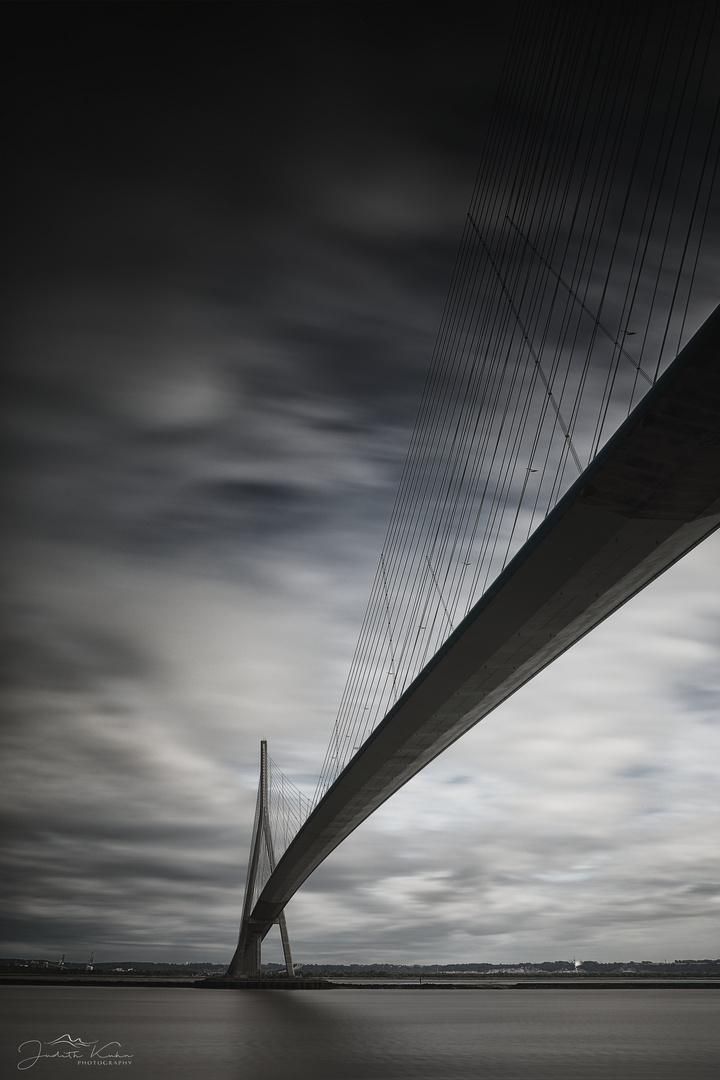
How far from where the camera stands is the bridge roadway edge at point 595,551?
799 cm

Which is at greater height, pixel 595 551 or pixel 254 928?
pixel 595 551

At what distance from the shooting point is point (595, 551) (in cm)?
1034

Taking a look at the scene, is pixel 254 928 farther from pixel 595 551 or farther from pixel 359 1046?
pixel 595 551

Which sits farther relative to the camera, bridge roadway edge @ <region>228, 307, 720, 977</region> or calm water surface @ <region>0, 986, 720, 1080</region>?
calm water surface @ <region>0, 986, 720, 1080</region>

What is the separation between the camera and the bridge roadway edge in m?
7.99

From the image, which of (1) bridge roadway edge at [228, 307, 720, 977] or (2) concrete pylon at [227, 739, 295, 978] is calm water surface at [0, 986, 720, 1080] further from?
(2) concrete pylon at [227, 739, 295, 978]

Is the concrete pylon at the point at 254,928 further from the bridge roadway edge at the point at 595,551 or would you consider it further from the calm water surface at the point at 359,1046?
the bridge roadway edge at the point at 595,551

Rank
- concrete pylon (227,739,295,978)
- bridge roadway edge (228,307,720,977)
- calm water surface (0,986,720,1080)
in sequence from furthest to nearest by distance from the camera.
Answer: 1. concrete pylon (227,739,295,978)
2. calm water surface (0,986,720,1080)
3. bridge roadway edge (228,307,720,977)

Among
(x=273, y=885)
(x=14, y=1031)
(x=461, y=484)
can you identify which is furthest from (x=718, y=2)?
(x=273, y=885)

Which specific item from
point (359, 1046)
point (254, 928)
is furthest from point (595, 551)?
point (254, 928)

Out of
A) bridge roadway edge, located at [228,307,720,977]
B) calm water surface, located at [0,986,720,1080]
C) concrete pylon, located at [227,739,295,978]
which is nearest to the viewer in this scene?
bridge roadway edge, located at [228,307,720,977]

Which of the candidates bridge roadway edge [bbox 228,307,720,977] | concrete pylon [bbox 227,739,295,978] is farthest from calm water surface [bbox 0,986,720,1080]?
concrete pylon [bbox 227,739,295,978]

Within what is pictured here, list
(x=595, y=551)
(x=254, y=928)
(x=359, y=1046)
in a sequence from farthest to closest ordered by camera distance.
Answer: (x=254, y=928) → (x=359, y=1046) → (x=595, y=551)

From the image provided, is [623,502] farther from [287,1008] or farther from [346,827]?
[287,1008]
